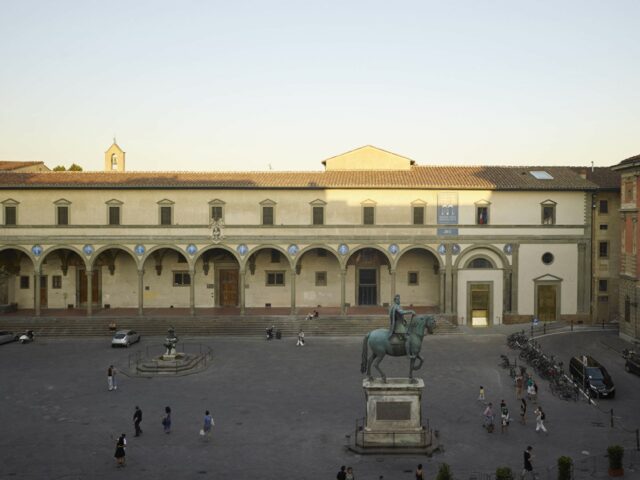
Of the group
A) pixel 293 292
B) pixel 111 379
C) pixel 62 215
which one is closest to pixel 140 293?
Result: pixel 62 215

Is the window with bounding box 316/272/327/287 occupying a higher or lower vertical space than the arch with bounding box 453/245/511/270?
lower

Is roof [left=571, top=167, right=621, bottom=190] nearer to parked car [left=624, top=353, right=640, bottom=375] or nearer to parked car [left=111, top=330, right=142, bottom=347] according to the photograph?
parked car [left=624, top=353, right=640, bottom=375]

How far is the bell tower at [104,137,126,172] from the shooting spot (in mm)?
58312

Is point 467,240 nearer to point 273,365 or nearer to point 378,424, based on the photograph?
point 273,365

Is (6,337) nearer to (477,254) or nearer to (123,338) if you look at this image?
(123,338)

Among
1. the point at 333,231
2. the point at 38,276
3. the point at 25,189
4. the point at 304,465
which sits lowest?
the point at 304,465

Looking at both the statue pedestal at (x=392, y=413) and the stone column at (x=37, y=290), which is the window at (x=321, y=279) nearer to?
the stone column at (x=37, y=290)

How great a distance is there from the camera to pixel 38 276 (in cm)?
4519

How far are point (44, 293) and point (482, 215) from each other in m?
34.1

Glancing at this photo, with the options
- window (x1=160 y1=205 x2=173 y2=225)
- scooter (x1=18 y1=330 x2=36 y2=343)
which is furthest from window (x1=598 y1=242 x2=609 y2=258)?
scooter (x1=18 y1=330 x2=36 y2=343)

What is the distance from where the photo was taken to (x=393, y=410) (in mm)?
21719

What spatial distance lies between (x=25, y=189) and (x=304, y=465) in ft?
113

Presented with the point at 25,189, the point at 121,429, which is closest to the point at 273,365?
the point at 121,429

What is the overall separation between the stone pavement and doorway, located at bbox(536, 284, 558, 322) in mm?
7067
